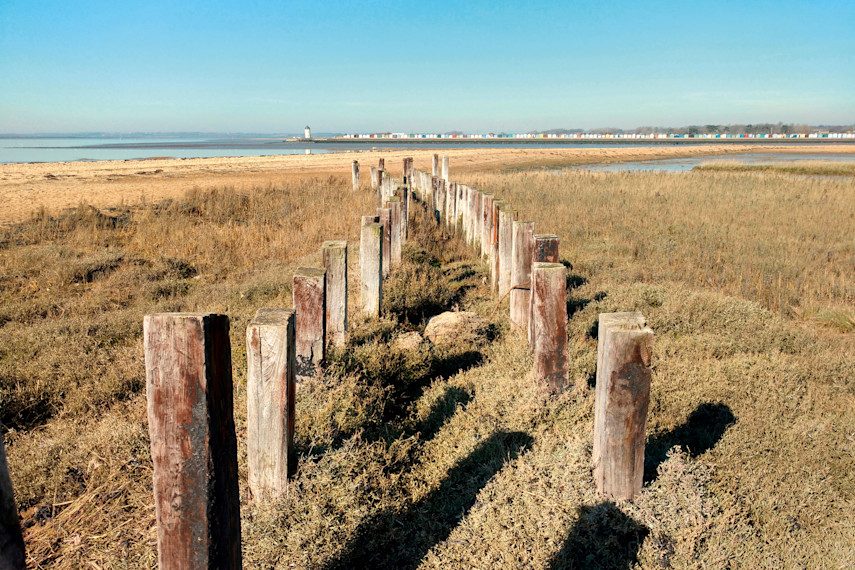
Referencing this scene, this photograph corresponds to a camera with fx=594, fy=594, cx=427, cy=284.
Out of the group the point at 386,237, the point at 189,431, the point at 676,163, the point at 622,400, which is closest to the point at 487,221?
the point at 386,237

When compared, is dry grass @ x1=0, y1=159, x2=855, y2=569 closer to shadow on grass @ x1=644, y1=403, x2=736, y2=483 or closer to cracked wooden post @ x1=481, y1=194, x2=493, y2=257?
shadow on grass @ x1=644, y1=403, x2=736, y2=483

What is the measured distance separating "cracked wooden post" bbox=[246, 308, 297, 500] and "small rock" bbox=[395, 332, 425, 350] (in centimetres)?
224

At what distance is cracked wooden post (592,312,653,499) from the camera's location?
8.75ft

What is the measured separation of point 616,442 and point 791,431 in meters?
1.60

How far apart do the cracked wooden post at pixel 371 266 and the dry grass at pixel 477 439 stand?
0.25 metres

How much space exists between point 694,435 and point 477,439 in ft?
4.35

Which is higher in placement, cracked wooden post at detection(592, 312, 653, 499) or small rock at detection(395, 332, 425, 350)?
cracked wooden post at detection(592, 312, 653, 499)

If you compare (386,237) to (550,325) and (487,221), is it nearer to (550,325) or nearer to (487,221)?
(487,221)

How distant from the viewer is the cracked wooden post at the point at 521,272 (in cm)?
523

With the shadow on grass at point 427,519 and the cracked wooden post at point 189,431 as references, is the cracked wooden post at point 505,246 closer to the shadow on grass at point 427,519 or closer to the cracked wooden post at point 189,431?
the shadow on grass at point 427,519

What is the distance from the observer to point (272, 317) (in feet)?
8.97

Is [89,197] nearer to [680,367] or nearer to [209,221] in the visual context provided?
[209,221]

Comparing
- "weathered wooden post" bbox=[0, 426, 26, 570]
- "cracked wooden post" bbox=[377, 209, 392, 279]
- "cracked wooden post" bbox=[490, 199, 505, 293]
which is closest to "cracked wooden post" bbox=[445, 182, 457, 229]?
"cracked wooden post" bbox=[377, 209, 392, 279]

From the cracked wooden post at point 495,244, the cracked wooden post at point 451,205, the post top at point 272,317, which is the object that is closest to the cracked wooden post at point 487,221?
the cracked wooden post at point 495,244
